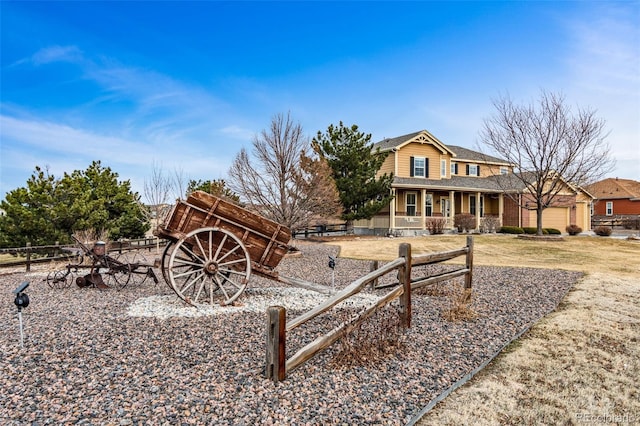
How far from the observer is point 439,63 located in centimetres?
1598

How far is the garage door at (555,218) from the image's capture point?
3052 cm

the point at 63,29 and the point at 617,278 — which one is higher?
the point at 63,29

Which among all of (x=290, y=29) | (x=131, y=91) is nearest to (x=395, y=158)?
(x=290, y=29)

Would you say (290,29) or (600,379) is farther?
(290,29)

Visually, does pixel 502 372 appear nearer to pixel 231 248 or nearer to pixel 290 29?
pixel 231 248

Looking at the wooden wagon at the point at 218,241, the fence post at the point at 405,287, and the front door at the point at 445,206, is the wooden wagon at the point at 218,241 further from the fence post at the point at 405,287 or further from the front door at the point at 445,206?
the front door at the point at 445,206

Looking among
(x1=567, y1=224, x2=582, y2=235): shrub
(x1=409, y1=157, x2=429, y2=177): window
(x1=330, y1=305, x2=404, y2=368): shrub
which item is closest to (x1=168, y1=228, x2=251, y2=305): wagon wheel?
(x1=330, y1=305, x2=404, y2=368): shrub

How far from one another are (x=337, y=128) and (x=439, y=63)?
364 inches

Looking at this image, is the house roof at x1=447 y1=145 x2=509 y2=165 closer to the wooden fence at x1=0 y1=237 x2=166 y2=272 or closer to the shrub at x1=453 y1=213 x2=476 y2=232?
the shrub at x1=453 y1=213 x2=476 y2=232

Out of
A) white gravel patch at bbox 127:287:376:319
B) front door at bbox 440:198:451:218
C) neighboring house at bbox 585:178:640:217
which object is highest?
neighboring house at bbox 585:178:640:217

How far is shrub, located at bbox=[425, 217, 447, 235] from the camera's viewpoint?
85.7 ft

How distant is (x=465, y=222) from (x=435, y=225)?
8.47 ft

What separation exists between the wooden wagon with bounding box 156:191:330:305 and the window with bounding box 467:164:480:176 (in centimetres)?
2890

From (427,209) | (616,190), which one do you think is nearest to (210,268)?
(427,209)
